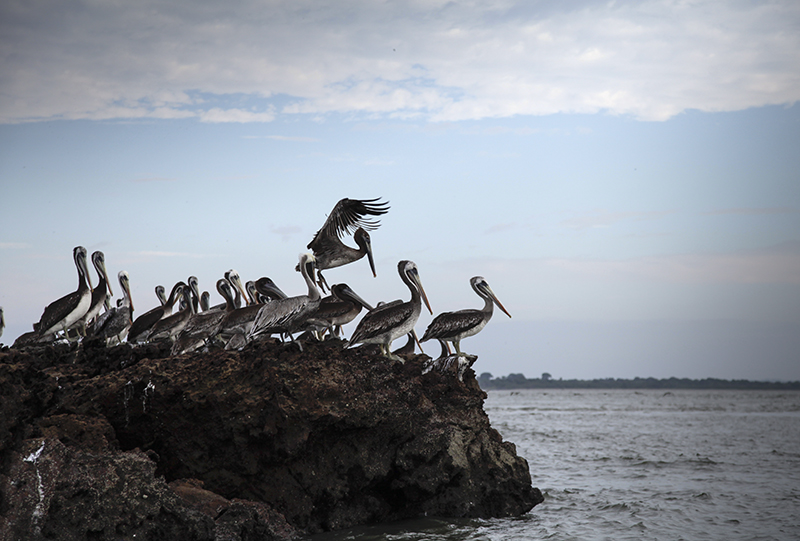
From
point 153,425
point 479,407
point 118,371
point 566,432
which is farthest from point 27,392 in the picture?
point 566,432

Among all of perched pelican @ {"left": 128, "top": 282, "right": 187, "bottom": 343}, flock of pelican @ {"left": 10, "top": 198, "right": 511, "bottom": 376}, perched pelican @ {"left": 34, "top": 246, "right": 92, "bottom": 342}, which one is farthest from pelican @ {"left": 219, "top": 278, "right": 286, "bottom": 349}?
perched pelican @ {"left": 34, "top": 246, "right": 92, "bottom": 342}

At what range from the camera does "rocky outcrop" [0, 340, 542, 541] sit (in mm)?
6211

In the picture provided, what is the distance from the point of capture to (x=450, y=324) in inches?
406

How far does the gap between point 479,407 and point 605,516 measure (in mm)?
3636

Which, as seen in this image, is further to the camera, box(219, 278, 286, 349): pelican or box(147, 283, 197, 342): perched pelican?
box(147, 283, 197, 342): perched pelican

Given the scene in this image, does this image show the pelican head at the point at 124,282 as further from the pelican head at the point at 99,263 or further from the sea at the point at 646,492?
the sea at the point at 646,492

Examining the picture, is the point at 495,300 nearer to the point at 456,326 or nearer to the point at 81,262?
the point at 456,326

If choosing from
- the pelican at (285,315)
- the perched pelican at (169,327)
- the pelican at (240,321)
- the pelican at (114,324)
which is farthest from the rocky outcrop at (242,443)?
the pelican at (114,324)

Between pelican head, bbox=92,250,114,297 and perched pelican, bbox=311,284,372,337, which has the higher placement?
pelican head, bbox=92,250,114,297

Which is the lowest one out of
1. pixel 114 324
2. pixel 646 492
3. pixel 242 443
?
pixel 646 492

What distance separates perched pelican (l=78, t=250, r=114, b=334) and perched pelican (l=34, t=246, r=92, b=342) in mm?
180

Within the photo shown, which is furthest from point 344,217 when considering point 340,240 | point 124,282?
point 124,282

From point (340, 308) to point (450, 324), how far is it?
1.73 metres

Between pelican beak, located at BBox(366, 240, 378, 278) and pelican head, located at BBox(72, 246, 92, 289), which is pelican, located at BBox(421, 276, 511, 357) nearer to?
pelican beak, located at BBox(366, 240, 378, 278)
